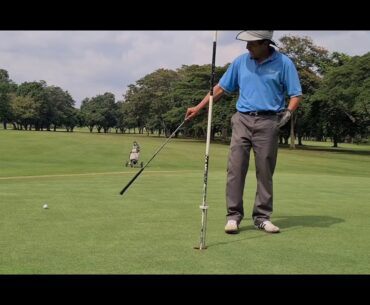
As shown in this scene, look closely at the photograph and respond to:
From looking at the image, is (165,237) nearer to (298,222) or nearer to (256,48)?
(298,222)

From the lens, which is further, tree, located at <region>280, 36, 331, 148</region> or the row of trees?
tree, located at <region>280, 36, 331, 148</region>

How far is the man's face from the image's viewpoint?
5.57m

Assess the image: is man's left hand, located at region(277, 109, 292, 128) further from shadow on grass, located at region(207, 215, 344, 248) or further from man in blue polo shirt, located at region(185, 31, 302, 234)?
shadow on grass, located at region(207, 215, 344, 248)

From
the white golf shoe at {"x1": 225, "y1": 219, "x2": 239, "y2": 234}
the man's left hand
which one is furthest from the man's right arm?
the white golf shoe at {"x1": 225, "y1": 219, "x2": 239, "y2": 234}

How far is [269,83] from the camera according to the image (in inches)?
226

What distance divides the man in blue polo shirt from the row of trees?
11326 millimetres

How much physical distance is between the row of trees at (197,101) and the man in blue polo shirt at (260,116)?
1133cm

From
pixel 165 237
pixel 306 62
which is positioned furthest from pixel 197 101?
pixel 165 237

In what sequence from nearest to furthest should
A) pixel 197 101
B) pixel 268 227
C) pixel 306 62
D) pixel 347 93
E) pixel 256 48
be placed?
pixel 268 227 < pixel 256 48 < pixel 347 93 < pixel 306 62 < pixel 197 101

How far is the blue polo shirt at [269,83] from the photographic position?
5727mm

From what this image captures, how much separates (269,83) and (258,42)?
0.50 metres
